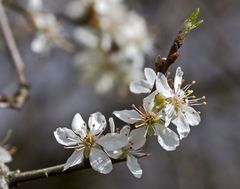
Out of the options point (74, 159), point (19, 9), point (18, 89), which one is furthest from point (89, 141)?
point (19, 9)

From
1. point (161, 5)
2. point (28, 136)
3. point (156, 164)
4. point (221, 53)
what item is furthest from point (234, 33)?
point (28, 136)

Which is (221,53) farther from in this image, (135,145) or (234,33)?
(135,145)

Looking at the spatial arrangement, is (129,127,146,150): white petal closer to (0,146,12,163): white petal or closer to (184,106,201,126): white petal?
(184,106,201,126): white petal

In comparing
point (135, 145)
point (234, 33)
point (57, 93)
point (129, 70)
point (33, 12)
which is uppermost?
point (57, 93)

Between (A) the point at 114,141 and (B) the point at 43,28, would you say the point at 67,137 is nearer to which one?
(A) the point at 114,141

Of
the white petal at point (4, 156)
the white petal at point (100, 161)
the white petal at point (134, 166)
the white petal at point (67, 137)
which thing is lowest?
the white petal at point (134, 166)

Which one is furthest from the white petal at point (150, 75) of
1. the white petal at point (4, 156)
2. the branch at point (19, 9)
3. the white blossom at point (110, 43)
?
the white blossom at point (110, 43)

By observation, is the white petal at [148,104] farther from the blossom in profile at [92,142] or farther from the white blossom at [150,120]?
the blossom in profile at [92,142]
